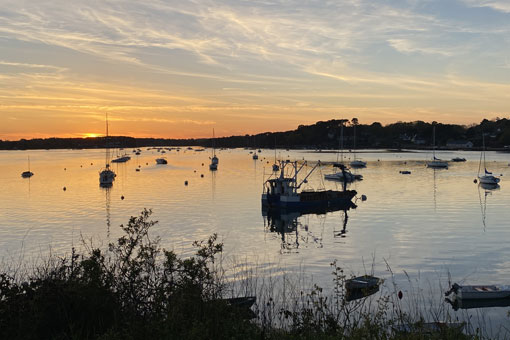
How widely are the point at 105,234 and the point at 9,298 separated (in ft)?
130

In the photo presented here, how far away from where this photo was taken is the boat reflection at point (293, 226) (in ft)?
159

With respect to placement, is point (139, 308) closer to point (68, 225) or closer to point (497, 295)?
point (497, 295)

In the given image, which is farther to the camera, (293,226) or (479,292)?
(293,226)

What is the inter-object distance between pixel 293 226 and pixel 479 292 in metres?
32.7

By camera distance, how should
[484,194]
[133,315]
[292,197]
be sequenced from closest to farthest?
[133,315]
[292,197]
[484,194]

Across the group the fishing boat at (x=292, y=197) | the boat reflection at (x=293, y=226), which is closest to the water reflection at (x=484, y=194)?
the boat reflection at (x=293, y=226)

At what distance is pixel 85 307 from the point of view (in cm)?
1528

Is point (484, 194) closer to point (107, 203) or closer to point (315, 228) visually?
point (315, 228)

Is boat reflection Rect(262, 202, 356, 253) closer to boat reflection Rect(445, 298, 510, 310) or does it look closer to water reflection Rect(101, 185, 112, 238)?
boat reflection Rect(445, 298, 510, 310)

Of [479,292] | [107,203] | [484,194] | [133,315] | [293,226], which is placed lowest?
[293,226]

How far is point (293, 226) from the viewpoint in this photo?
5931cm

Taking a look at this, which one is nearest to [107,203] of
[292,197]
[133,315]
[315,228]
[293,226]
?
[292,197]

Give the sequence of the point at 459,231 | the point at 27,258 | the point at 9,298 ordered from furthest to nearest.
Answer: the point at 459,231 → the point at 27,258 → the point at 9,298

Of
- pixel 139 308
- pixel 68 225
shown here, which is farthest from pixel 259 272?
pixel 68 225
